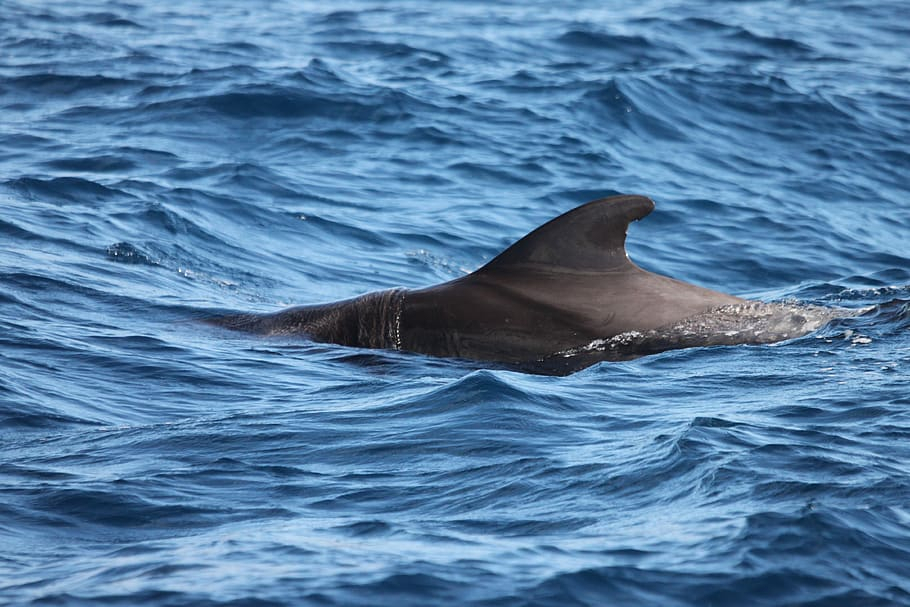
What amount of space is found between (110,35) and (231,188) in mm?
8598

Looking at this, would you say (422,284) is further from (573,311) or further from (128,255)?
(573,311)

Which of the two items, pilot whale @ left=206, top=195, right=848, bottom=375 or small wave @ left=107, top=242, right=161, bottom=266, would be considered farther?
small wave @ left=107, top=242, right=161, bottom=266

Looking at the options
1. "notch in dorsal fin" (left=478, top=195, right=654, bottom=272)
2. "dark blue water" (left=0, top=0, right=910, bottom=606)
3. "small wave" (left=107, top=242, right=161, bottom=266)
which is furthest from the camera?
"small wave" (left=107, top=242, right=161, bottom=266)

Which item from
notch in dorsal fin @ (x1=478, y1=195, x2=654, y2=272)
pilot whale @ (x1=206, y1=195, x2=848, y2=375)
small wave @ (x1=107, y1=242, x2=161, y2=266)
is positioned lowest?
small wave @ (x1=107, y1=242, x2=161, y2=266)

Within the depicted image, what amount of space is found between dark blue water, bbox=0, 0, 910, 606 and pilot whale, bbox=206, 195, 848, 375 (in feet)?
0.85

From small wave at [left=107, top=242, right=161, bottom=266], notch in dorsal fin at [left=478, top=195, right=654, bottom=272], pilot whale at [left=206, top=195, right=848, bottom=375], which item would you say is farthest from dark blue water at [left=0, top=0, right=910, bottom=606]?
notch in dorsal fin at [left=478, top=195, right=654, bottom=272]

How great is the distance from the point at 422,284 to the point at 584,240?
422 cm

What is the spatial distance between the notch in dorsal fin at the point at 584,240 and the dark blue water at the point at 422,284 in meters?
0.86

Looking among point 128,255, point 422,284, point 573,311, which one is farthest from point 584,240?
point 128,255

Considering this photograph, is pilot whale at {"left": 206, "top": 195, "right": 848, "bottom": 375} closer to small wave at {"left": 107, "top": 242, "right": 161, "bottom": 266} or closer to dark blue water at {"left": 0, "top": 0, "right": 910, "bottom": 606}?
dark blue water at {"left": 0, "top": 0, "right": 910, "bottom": 606}

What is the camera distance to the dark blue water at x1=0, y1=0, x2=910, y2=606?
17.6ft

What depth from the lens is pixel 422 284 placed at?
42.8 feet

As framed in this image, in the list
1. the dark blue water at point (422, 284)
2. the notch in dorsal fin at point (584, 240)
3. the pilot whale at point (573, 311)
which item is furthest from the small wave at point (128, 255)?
the notch in dorsal fin at point (584, 240)

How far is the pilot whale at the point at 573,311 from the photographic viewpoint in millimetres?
8945
